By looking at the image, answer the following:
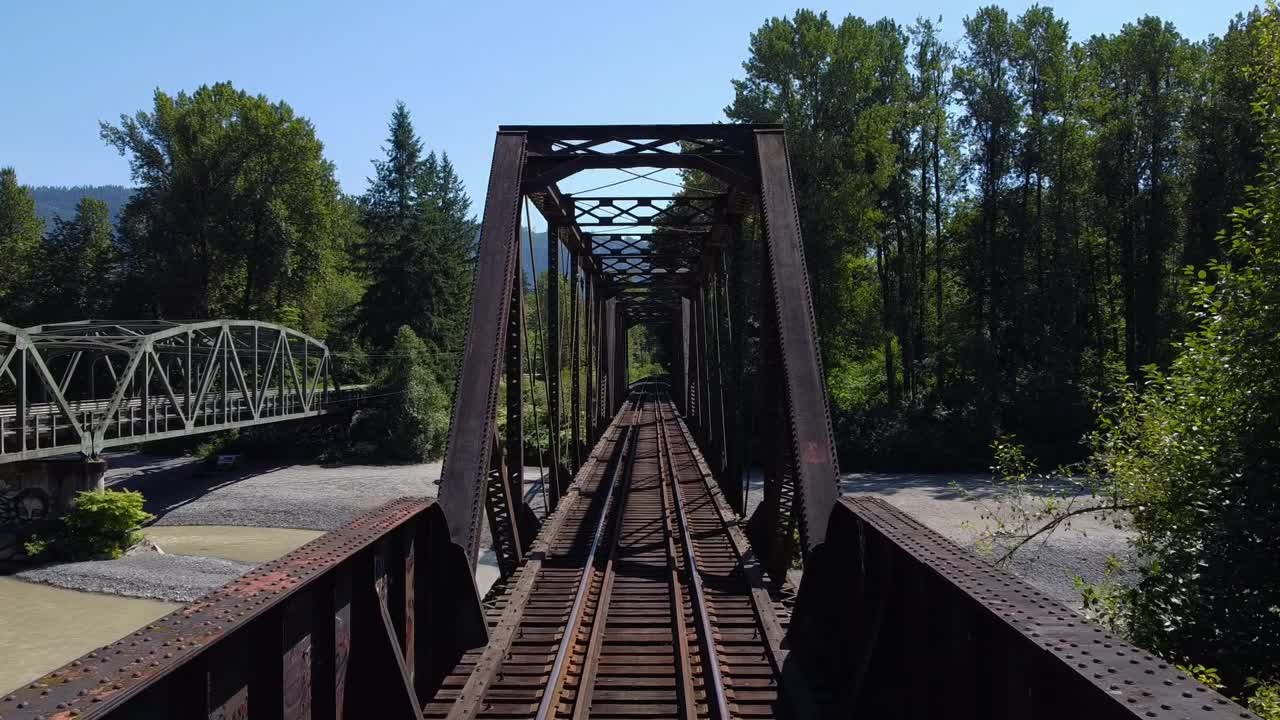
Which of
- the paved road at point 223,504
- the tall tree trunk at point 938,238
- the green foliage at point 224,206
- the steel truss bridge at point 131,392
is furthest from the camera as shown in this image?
Result: the green foliage at point 224,206

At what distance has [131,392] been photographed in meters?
28.6

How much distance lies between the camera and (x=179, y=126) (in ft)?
131

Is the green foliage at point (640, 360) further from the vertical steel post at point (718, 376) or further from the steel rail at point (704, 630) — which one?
the steel rail at point (704, 630)

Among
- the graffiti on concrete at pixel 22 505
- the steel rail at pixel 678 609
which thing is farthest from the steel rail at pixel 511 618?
the graffiti on concrete at pixel 22 505

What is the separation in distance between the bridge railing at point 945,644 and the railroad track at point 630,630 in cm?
51

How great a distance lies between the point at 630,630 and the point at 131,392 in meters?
28.4

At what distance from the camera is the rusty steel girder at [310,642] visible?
2369 mm

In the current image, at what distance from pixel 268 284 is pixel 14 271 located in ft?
60.1

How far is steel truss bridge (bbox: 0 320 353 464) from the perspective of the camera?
1944 centimetres

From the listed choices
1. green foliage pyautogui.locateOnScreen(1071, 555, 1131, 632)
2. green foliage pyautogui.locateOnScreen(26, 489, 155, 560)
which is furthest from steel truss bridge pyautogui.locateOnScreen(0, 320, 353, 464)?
green foliage pyautogui.locateOnScreen(1071, 555, 1131, 632)

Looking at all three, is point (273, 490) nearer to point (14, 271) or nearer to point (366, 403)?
point (366, 403)

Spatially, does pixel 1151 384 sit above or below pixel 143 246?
below

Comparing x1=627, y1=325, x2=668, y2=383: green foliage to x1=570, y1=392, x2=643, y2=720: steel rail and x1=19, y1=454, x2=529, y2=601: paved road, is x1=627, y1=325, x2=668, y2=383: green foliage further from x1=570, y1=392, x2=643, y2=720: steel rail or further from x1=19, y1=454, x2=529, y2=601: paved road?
x1=570, y1=392, x2=643, y2=720: steel rail

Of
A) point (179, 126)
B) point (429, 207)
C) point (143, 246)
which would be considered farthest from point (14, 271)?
point (429, 207)
